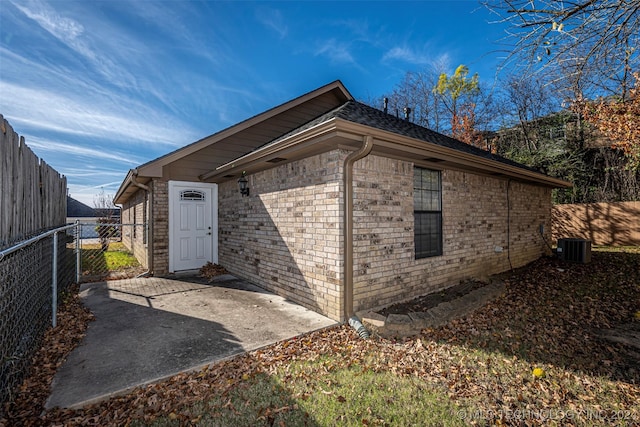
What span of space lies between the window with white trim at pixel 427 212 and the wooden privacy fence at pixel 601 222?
37.9 feet

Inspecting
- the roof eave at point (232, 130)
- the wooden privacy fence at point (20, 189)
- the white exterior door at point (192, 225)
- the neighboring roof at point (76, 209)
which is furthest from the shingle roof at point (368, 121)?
the neighboring roof at point (76, 209)

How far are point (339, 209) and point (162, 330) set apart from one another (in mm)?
3109

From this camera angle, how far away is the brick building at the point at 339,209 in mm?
4477

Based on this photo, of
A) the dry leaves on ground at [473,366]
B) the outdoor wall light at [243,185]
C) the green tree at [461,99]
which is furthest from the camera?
the green tree at [461,99]

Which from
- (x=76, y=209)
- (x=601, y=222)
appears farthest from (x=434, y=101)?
(x=76, y=209)

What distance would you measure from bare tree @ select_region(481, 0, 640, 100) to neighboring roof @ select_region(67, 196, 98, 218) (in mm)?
46994

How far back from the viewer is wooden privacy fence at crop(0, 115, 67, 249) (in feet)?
9.64

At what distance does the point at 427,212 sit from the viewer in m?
5.80

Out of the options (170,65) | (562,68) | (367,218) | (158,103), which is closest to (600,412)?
(367,218)

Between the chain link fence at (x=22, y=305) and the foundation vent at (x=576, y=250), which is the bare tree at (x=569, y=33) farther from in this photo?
the foundation vent at (x=576, y=250)

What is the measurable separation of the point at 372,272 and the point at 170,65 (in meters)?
7.63

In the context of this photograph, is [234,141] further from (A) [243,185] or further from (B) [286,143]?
(B) [286,143]

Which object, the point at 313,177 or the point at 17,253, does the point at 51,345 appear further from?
the point at 313,177

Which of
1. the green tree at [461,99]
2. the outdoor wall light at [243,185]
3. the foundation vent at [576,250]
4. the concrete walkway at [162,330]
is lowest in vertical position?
the concrete walkway at [162,330]
